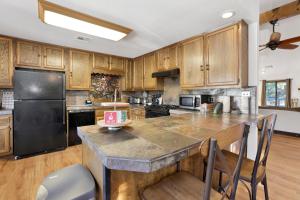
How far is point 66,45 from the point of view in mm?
3270

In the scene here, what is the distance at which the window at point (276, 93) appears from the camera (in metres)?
4.72

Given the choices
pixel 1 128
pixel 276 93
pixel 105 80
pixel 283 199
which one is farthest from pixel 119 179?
pixel 276 93

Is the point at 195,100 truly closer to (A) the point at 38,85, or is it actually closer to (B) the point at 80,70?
(B) the point at 80,70

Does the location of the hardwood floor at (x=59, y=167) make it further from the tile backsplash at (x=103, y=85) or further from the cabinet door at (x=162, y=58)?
the cabinet door at (x=162, y=58)

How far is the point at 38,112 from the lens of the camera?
2725 millimetres

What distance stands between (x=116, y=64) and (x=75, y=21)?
220cm

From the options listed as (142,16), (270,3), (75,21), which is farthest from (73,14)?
(270,3)

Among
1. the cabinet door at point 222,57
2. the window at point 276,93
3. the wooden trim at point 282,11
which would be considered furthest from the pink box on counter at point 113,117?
the window at point 276,93

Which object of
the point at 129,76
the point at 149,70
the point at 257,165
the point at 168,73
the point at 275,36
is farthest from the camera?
the point at 129,76

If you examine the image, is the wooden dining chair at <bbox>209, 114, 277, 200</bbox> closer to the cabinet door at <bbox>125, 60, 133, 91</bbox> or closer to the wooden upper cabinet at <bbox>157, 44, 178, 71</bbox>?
the wooden upper cabinet at <bbox>157, 44, 178, 71</bbox>

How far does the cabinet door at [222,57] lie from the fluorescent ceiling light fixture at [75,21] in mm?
1392

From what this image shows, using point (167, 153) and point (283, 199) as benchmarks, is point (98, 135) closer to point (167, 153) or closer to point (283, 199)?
point (167, 153)

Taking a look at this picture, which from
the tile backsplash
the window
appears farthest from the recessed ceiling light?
the window

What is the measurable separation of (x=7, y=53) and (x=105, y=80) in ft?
6.84
